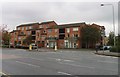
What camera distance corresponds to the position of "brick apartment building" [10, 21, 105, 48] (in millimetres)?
75625

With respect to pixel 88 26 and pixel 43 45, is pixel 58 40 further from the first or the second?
pixel 88 26

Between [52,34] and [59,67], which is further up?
[52,34]

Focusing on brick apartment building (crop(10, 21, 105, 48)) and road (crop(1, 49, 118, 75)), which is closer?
road (crop(1, 49, 118, 75))

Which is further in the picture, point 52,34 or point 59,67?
point 52,34

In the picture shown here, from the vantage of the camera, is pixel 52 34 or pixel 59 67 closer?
pixel 59 67

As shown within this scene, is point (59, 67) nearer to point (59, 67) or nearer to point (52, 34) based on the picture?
point (59, 67)

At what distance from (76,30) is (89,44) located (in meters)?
7.19

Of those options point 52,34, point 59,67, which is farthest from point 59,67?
point 52,34

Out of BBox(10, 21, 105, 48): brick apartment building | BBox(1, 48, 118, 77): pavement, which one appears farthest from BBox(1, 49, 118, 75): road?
BBox(10, 21, 105, 48): brick apartment building

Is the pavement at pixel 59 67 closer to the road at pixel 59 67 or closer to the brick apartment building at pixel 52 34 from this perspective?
the road at pixel 59 67

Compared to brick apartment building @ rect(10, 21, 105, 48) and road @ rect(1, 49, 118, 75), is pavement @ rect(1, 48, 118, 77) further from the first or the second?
brick apartment building @ rect(10, 21, 105, 48)

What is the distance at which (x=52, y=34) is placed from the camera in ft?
278

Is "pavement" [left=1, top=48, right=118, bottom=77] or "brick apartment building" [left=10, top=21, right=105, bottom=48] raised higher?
"brick apartment building" [left=10, top=21, right=105, bottom=48]

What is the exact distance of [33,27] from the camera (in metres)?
98.4
